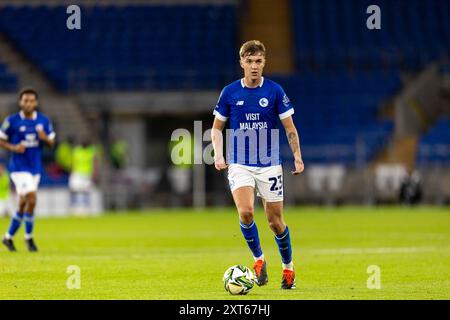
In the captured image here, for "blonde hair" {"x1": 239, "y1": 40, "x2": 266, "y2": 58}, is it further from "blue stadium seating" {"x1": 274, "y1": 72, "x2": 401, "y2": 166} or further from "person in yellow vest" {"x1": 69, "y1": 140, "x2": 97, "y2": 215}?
"blue stadium seating" {"x1": 274, "y1": 72, "x2": 401, "y2": 166}

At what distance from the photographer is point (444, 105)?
45906mm

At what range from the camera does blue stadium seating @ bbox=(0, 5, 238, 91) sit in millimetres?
45594

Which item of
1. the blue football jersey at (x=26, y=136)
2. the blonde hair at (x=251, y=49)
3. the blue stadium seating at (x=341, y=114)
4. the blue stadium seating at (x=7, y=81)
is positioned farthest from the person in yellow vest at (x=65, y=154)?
the blonde hair at (x=251, y=49)

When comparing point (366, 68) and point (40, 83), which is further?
point (366, 68)

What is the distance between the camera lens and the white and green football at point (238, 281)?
12820 millimetres

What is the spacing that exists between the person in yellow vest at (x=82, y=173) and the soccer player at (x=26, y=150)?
54.9 feet

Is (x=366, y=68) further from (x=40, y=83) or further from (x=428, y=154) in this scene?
(x=40, y=83)

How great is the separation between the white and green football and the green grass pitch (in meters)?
0.11

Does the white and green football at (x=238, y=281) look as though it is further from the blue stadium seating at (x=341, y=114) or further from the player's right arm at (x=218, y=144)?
the blue stadium seating at (x=341, y=114)

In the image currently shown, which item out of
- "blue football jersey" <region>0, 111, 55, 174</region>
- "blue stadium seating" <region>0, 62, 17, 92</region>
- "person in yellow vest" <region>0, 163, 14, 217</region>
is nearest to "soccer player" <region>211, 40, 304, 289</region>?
"blue football jersey" <region>0, 111, 55, 174</region>

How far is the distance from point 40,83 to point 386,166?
13058 millimetres

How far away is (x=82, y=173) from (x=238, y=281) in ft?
82.2

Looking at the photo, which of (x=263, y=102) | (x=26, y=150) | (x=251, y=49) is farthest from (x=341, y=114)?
(x=251, y=49)
